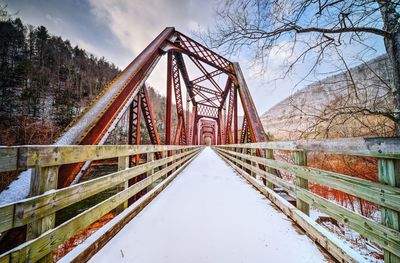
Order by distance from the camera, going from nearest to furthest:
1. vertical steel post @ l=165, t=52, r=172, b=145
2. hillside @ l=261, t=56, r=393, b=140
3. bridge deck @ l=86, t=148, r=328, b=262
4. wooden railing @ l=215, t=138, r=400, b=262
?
wooden railing @ l=215, t=138, r=400, b=262, bridge deck @ l=86, t=148, r=328, b=262, hillside @ l=261, t=56, r=393, b=140, vertical steel post @ l=165, t=52, r=172, b=145

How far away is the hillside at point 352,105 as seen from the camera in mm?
2936

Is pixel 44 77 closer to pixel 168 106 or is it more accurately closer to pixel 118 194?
pixel 168 106

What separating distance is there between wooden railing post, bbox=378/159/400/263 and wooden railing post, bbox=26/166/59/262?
6.58ft

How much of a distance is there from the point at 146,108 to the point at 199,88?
999 cm

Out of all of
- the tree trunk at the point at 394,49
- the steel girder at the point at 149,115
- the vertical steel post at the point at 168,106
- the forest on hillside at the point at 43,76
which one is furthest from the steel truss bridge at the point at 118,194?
the forest on hillside at the point at 43,76

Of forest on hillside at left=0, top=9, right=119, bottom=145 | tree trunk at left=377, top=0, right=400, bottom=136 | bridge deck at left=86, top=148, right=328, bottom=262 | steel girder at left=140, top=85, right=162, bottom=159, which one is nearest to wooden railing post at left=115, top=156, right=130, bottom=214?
bridge deck at left=86, top=148, right=328, bottom=262

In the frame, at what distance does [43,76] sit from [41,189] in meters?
48.5

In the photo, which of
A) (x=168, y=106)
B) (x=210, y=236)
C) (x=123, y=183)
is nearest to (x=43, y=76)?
(x=168, y=106)

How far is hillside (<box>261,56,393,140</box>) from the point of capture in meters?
2.94

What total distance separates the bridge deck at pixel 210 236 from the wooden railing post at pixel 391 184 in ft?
1.58

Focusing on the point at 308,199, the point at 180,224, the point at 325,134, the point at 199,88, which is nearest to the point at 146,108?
the point at 180,224

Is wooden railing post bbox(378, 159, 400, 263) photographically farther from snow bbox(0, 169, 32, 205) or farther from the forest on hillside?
the forest on hillside

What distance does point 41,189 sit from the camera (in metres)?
0.96

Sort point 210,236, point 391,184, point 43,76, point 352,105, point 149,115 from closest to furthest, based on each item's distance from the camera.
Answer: point 391,184
point 210,236
point 352,105
point 149,115
point 43,76
